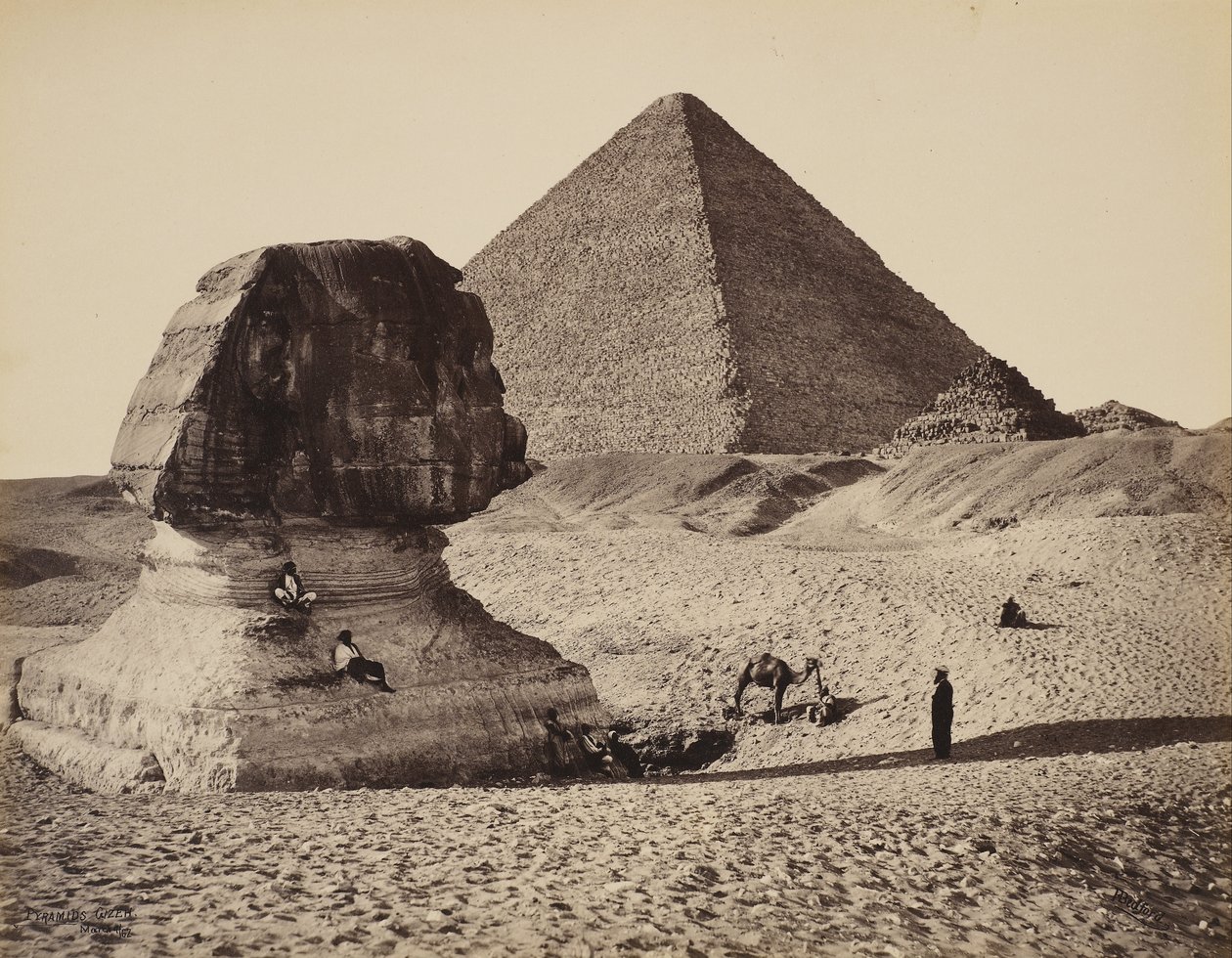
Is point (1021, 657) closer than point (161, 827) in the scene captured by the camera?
No

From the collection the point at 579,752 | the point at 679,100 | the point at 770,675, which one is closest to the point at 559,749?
the point at 579,752

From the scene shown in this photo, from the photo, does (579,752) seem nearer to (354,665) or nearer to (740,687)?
(354,665)

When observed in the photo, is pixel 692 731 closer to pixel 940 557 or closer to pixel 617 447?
pixel 940 557

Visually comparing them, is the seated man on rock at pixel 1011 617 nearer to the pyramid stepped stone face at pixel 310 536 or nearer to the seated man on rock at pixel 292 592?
the pyramid stepped stone face at pixel 310 536

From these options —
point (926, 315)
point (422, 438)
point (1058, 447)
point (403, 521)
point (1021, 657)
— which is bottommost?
point (1021, 657)

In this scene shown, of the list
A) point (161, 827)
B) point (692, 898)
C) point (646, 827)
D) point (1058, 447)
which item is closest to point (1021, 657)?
point (646, 827)

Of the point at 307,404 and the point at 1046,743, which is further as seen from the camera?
the point at 1046,743

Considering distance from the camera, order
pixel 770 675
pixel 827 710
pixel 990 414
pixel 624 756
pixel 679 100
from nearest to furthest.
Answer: pixel 624 756 → pixel 827 710 → pixel 770 675 → pixel 990 414 → pixel 679 100

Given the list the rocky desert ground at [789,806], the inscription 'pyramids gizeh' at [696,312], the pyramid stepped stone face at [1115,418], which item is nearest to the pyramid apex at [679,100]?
the inscription 'pyramids gizeh' at [696,312]
